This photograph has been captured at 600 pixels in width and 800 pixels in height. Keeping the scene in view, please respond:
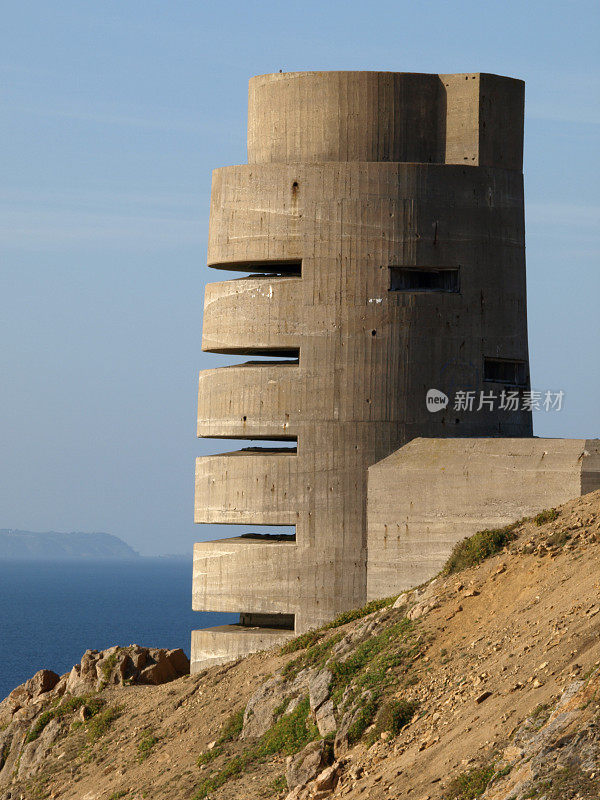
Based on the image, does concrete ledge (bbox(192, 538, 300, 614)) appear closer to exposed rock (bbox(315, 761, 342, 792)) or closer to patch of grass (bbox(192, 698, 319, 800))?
patch of grass (bbox(192, 698, 319, 800))

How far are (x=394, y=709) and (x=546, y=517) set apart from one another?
516 centimetres

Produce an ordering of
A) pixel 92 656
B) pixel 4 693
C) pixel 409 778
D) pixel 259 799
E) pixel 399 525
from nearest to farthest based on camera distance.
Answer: pixel 409 778 < pixel 259 799 < pixel 399 525 < pixel 92 656 < pixel 4 693

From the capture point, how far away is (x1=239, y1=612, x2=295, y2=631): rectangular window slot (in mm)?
24656

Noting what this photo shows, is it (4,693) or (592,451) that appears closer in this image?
(592,451)

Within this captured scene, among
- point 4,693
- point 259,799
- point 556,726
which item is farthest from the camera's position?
point 4,693

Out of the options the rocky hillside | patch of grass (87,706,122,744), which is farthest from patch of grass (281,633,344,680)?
patch of grass (87,706,122,744)

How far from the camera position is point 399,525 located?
74.8 ft

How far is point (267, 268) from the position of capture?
83.2 feet

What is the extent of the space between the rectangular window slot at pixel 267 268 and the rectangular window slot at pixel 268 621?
6.35 meters

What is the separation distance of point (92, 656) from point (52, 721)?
6.53 ft

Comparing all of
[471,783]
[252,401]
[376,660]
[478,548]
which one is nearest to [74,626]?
[252,401]

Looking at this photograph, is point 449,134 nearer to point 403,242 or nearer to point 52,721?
point 403,242

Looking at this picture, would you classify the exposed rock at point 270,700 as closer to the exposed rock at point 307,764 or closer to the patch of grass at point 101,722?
the exposed rock at point 307,764

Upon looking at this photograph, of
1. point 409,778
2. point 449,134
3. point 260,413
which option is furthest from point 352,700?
point 449,134
